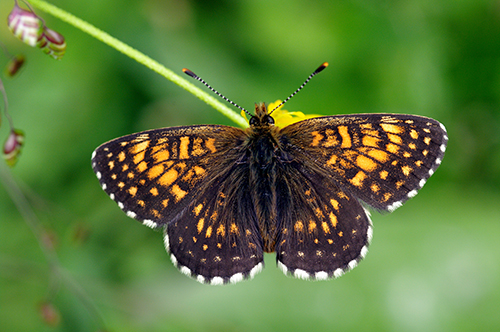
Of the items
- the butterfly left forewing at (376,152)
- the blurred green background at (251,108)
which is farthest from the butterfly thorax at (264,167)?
the blurred green background at (251,108)

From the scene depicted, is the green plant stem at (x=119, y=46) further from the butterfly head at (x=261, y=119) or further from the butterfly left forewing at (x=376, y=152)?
the butterfly left forewing at (x=376, y=152)

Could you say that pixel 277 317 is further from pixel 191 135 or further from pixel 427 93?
pixel 427 93

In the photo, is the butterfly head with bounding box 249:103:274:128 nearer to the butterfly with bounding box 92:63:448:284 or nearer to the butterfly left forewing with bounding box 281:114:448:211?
the butterfly with bounding box 92:63:448:284

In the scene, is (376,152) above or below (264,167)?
above

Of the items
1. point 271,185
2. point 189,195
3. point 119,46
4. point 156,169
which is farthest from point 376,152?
point 119,46

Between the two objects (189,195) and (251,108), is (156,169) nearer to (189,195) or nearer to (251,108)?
(189,195)

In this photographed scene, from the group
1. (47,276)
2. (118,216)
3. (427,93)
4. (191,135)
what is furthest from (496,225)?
(47,276)

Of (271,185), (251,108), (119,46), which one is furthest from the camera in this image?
(251,108)

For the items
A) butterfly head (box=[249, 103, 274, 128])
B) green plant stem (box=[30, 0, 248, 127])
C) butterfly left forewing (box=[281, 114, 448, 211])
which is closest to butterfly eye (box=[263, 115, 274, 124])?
butterfly head (box=[249, 103, 274, 128])
